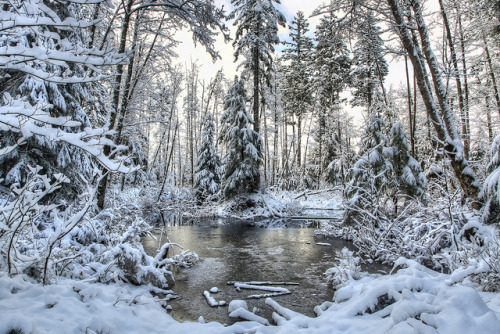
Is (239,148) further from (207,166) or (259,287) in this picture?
(259,287)

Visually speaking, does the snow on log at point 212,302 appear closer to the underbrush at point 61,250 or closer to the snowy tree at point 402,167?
the underbrush at point 61,250

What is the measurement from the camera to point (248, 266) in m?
6.65

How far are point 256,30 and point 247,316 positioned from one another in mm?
17363

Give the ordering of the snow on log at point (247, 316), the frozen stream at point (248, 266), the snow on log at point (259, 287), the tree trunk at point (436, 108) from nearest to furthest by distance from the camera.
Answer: the snow on log at point (247, 316) → the frozen stream at point (248, 266) → the snow on log at point (259, 287) → the tree trunk at point (436, 108)

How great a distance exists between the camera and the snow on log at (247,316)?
12.5 ft

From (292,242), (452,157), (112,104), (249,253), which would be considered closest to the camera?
(452,157)

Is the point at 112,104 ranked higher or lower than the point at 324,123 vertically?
lower

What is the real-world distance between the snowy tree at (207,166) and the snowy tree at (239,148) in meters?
4.26

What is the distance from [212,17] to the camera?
7.40 metres

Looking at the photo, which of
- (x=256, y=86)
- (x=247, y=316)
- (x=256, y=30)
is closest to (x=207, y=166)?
(x=256, y=86)

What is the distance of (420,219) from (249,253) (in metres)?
4.46

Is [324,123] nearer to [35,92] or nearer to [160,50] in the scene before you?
[160,50]

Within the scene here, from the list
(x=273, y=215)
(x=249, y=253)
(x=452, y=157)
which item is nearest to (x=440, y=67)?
(x=452, y=157)

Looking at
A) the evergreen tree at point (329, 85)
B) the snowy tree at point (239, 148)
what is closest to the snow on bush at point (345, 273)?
the snowy tree at point (239, 148)
